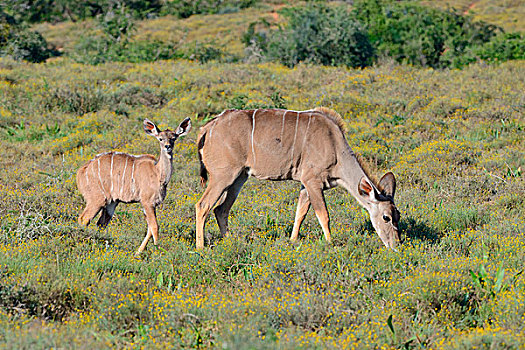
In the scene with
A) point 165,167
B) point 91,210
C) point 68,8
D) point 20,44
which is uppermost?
point 165,167

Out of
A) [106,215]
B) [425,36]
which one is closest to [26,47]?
[425,36]

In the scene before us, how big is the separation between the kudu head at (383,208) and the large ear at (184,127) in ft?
8.39

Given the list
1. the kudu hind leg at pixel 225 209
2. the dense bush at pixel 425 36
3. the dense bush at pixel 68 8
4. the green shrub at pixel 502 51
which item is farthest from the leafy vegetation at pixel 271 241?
the dense bush at pixel 68 8

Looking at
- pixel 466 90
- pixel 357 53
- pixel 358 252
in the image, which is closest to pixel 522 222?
pixel 358 252

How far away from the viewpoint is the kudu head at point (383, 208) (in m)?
7.76

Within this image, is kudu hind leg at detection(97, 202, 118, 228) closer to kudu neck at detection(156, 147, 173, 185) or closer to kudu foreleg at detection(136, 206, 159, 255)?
kudu foreleg at detection(136, 206, 159, 255)

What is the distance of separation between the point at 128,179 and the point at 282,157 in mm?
2205

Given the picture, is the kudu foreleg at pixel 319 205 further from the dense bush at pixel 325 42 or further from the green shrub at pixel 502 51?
the green shrub at pixel 502 51

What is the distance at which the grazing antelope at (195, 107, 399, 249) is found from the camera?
8227mm

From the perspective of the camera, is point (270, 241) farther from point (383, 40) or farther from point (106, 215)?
point (383, 40)

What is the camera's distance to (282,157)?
8312 mm

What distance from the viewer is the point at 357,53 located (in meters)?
20.7

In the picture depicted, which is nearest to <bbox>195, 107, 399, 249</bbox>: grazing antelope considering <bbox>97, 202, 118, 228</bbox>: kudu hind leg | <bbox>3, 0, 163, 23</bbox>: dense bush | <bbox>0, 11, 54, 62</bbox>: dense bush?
<bbox>97, 202, 118, 228</bbox>: kudu hind leg

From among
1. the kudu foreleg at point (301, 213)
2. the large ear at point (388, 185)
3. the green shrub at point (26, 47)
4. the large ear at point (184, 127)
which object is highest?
the large ear at point (184, 127)
